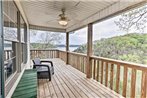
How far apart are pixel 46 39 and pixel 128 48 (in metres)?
11.4

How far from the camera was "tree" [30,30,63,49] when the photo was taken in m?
13.5

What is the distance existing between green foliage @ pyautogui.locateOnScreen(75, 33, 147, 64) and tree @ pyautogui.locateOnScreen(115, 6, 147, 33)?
172 millimetres

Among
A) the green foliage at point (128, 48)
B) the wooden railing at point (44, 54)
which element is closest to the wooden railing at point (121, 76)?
the green foliage at point (128, 48)

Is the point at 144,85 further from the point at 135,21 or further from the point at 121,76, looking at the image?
the point at 135,21

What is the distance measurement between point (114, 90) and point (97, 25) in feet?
7.95

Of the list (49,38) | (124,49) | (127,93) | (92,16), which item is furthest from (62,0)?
(49,38)

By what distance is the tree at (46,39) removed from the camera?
13492 millimetres

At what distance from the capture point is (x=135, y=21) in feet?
12.0

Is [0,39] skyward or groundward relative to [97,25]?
groundward

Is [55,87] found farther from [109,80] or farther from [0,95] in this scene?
[0,95]

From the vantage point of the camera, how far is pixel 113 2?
3176 mm

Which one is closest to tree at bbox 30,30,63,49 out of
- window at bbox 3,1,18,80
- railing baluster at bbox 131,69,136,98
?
window at bbox 3,1,18,80

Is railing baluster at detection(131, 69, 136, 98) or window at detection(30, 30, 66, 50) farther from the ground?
window at detection(30, 30, 66, 50)

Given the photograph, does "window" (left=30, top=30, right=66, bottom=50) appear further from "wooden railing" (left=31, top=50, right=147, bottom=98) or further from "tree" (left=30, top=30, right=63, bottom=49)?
"wooden railing" (left=31, top=50, right=147, bottom=98)
